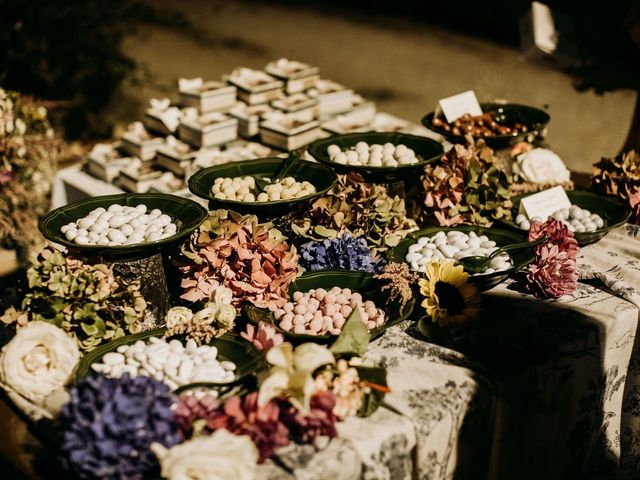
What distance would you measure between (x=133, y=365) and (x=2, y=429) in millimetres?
310

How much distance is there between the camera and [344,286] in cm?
162

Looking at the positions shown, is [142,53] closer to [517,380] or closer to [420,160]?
[420,160]

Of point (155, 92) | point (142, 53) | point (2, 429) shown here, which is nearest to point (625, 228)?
point (2, 429)

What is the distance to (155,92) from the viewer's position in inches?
249

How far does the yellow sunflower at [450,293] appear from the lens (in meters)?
1.53

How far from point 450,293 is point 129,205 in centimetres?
81

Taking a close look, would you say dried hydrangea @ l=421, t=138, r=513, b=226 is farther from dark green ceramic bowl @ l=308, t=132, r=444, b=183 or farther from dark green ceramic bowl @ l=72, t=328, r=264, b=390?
dark green ceramic bowl @ l=72, t=328, r=264, b=390

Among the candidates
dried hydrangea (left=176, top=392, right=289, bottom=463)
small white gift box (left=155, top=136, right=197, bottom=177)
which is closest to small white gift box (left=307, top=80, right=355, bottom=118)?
small white gift box (left=155, top=136, right=197, bottom=177)

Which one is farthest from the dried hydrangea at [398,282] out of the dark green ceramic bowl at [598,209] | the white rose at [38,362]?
the white rose at [38,362]

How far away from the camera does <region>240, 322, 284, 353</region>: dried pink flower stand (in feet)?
4.44

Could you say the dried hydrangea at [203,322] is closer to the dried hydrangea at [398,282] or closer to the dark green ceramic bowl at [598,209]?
the dried hydrangea at [398,282]

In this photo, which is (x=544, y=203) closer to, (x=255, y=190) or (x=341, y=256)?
(x=341, y=256)

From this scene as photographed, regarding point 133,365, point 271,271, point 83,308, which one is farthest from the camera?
point 271,271

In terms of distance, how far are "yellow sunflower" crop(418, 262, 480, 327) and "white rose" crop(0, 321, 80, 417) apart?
2.47 ft
